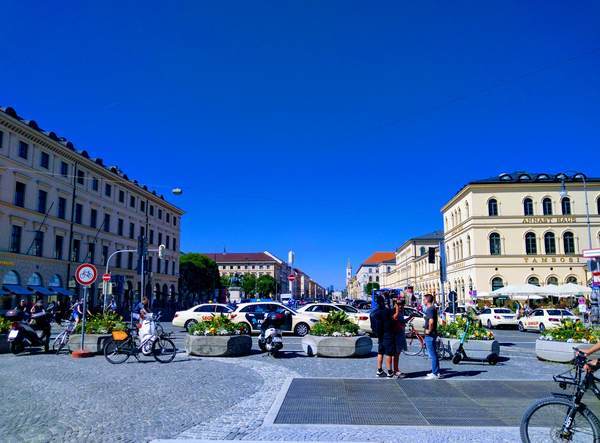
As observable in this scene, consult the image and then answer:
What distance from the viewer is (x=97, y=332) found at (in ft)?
52.0

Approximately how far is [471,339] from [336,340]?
3.88 m

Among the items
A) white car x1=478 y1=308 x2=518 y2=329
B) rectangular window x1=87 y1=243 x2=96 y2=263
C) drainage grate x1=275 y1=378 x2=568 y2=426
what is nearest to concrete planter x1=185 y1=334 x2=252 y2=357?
drainage grate x1=275 y1=378 x2=568 y2=426

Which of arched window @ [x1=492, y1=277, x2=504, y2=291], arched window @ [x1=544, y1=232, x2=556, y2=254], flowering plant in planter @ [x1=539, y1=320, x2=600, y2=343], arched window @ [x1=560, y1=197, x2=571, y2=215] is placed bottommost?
flowering plant in planter @ [x1=539, y1=320, x2=600, y2=343]

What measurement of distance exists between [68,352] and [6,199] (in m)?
28.6

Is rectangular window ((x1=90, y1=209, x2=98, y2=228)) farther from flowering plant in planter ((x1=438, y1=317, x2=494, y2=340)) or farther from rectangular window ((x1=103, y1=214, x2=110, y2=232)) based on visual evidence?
flowering plant in planter ((x1=438, y1=317, x2=494, y2=340))

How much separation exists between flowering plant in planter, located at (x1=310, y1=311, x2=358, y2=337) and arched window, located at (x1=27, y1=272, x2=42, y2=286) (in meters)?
35.2

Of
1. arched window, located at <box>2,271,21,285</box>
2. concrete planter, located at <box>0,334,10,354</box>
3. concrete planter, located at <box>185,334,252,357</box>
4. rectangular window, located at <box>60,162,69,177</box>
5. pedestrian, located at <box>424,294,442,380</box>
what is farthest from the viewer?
rectangular window, located at <box>60,162,69,177</box>

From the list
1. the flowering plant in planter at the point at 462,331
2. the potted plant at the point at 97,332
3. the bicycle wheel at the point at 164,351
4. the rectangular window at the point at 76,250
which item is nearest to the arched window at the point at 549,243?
the flowering plant in planter at the point at 462,331

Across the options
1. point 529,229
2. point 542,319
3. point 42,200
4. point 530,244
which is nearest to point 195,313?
point 542,319

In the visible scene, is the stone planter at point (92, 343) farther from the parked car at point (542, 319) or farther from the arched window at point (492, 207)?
the arched window at point (492, 207)

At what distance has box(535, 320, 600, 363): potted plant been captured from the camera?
1341cm

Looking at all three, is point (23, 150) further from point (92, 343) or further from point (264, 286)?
point (264, 286)

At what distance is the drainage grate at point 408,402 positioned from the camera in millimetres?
7450

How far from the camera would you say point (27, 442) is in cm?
620
